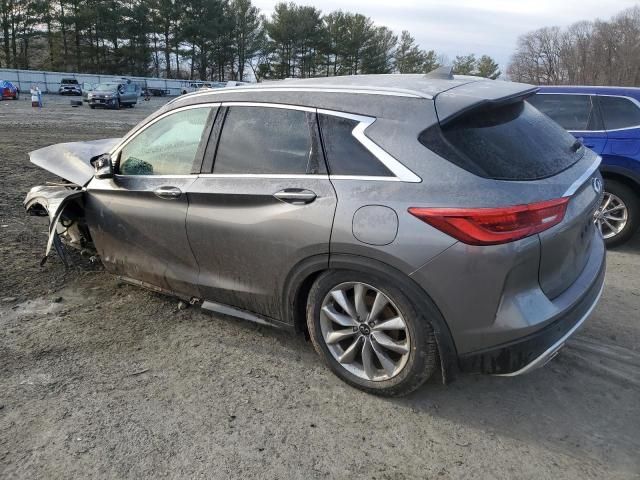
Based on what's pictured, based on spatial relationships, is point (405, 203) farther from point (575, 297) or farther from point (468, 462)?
point (468, 462)

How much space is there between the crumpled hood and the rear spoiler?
9.92 feet

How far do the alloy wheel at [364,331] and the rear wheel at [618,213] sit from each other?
3906 mm

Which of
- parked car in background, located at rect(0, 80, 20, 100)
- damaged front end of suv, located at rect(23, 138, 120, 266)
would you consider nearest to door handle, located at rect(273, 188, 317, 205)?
damaged front end of suv, located at rect(23, 138, 120, 266)

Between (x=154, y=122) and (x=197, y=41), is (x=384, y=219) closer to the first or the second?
(x=154, y=122)

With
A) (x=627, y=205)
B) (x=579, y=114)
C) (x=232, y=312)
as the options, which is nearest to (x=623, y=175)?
(x=627, y=205)

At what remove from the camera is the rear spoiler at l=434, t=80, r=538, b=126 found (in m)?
2.77

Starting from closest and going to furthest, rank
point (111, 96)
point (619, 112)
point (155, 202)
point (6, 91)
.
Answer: point (155, 202) → point (619, 112) → point (111, 96) → point (6, 91)

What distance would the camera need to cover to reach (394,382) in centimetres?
295

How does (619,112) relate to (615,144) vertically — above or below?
above

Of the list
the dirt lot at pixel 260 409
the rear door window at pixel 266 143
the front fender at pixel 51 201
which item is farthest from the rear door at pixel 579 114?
the front fender at pixel 51 201

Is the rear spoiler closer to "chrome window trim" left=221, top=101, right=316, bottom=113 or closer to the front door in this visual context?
"chrome window trim" left=221, top=101, right=316, bottom=113

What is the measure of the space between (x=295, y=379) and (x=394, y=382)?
66 cm

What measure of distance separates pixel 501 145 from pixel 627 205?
377cm

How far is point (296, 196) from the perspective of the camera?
302cm
